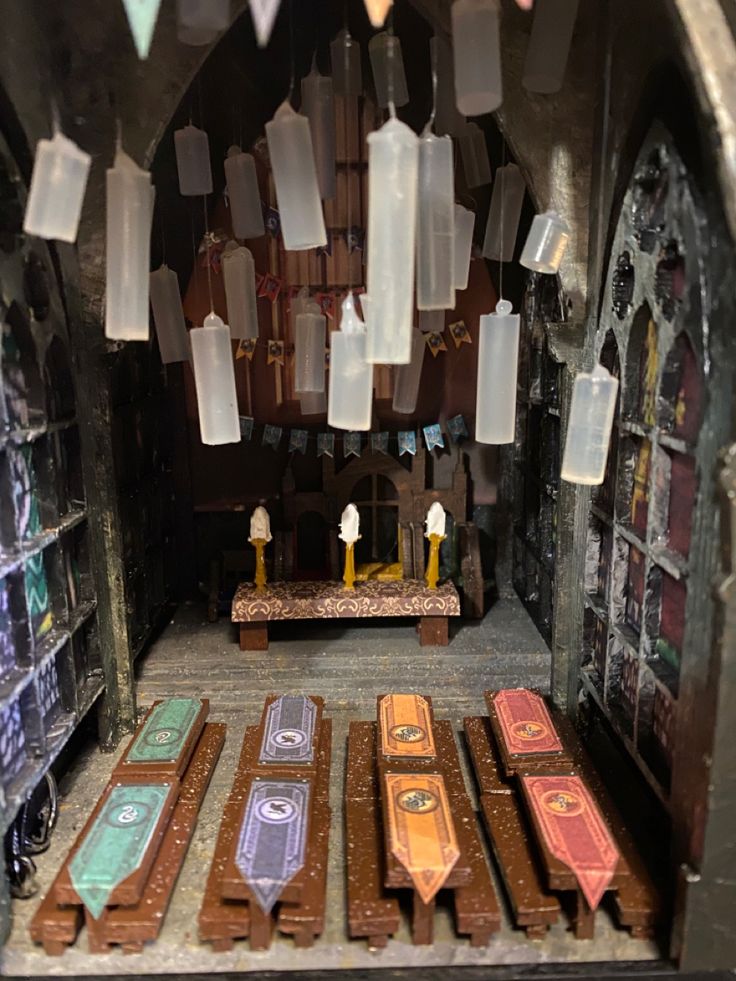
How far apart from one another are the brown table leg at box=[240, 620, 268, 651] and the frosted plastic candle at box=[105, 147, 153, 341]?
1764 mm

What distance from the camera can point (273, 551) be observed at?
3600mm

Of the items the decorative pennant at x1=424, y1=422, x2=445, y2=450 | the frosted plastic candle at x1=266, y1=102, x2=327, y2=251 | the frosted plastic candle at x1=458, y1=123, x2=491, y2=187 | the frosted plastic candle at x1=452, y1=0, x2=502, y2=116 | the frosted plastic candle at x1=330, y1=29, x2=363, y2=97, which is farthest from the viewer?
A: the decorative pennant at x1=424, y1=422, x2=445, y2=450

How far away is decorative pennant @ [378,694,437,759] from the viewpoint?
230 centimetres

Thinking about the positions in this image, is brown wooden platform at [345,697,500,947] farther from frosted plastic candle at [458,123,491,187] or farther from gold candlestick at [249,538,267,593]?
frosted plastic candle at [458,123,491,187]

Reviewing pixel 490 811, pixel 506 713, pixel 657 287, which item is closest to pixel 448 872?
pixel 490 811

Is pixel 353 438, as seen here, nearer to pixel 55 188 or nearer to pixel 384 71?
pixel 384 71

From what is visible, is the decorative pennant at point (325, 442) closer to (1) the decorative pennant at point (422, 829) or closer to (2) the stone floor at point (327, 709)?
(2) the stone floor at point (327, 709)

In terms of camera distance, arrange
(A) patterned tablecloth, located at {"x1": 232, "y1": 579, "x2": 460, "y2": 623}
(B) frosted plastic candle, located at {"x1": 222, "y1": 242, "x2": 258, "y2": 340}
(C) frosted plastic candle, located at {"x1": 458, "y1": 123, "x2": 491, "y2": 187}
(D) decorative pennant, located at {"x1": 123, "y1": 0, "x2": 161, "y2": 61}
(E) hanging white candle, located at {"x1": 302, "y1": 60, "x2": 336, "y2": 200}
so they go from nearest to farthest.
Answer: (D) decorative pennant, located at {"x1": 123, "y1": 0, "x2": 161, "y2": 61}
(E) hanging white candle, located at {"x1": 302, "y1": 60, "x2": 336, "y2": 200}
(B) frosted plastic candle, located at {"x1": 222, "y1": 242, "x2": 258, "y2": 340}
(C) frosted plastic candle, located at {"x1": 458, "y1": 123, "x2": 491, "y2": 187}
(A) patterned tablecloth, located at {"x1": 232, "y1": 579, "x2": 460, "y2": 623}

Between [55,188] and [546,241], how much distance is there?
1.14 meters

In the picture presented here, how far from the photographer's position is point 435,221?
172 cm

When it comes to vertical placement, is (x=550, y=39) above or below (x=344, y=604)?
above

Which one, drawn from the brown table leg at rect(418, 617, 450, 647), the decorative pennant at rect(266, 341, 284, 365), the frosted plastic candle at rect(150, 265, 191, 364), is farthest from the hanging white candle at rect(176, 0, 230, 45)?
the brown table leg at rect(418, 617, 450, 647)

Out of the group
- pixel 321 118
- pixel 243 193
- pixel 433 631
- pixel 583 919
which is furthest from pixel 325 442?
pixel 583 919

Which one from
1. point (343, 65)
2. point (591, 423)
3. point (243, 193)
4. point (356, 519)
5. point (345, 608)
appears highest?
point (343, 65)
